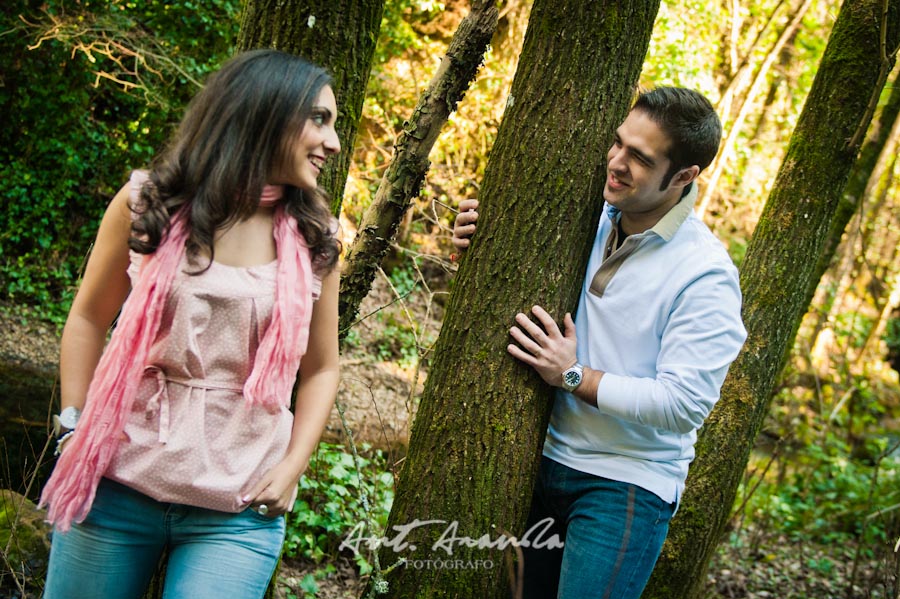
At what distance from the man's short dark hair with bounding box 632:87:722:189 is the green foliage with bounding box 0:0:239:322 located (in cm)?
685

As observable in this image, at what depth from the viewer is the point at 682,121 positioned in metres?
2.35

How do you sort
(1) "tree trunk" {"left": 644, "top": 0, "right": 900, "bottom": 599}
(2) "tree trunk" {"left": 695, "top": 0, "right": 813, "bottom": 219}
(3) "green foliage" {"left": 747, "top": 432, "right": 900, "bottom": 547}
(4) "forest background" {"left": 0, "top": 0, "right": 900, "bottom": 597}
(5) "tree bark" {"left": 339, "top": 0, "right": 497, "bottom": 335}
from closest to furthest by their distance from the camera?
1. (5) "tree bark" {"left": 339, "top": 0, "right": 497, "bottom": 335}
2. (1) "tree trunk" {"left": 644, "top": 0, "right": 900, "bottom": 599}
3. (4) "forest background" {"left": 0, "top": 0, "right": 900, "bottom": 597}
4. (3) "green foliage" {"left": 747, "top": 432, "right": 900, "bottom": 547}
5. (2) "tree trunk" {"left": 695, "top": 0, "right": 813, "bottom": 219}

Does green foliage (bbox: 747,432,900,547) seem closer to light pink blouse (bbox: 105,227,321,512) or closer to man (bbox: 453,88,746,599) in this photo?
man (bbox: 453,88,746,599)

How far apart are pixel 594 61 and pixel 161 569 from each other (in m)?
2.19

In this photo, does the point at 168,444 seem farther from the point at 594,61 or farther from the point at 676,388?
the point at 594,61

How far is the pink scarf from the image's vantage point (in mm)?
1825

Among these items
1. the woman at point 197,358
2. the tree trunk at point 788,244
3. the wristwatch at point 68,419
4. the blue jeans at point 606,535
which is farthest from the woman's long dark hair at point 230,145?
the tree trunk at point 788,244

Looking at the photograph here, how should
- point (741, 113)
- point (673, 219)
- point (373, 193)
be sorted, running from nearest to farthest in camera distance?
point (673, 219)
point (373, 193)
point (741, 113)

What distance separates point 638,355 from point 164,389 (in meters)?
1.33

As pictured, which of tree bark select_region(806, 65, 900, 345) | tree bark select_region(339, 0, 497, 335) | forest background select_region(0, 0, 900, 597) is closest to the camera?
tree bark select_region(339, 0, 497, 335)

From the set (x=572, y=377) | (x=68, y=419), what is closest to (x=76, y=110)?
(x=68, y=419)

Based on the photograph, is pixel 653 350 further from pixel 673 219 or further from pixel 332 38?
pixel 332 38

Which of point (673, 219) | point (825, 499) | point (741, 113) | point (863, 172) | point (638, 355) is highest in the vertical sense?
point (741, 113)

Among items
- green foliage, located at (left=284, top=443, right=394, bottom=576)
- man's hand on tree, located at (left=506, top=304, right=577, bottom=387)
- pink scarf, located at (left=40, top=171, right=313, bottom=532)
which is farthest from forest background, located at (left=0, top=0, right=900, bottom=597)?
pink scarf, located at (left=40, top=171, right=313, bottom=532)
